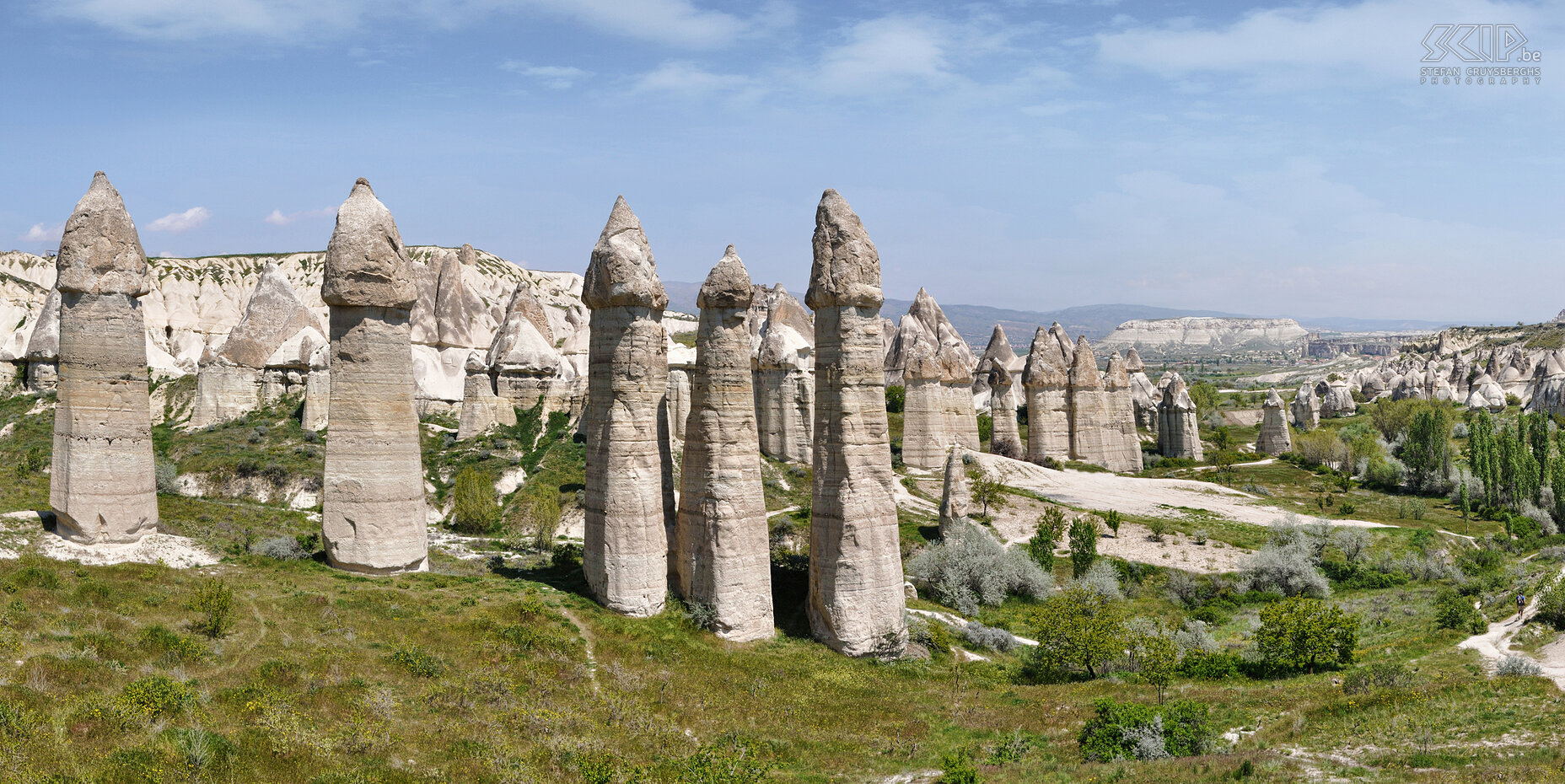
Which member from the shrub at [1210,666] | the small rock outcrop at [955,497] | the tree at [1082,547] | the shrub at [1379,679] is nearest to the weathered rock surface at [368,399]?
the shrub at [1210,666]

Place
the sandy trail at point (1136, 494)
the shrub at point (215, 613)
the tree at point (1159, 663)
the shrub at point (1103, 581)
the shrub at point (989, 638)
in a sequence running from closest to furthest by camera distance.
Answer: the shrub at point (215, 613)
the tree at point (1159, 663)
the shrub at point (989, 638)
the shrub at point (1103, 581)
the sandy trail at point (1136, 494)

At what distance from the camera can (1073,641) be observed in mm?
23828

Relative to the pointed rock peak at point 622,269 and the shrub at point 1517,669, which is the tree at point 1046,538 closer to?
the shrub at point 1517,669

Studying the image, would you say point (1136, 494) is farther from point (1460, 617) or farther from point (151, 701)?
point (151, 701)

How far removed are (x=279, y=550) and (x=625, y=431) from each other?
29.5 ft

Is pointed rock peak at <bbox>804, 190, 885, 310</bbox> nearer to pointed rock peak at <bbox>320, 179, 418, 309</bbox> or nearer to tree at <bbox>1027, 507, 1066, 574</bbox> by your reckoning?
pointed rock peak at <bbox>320, 179, 418, 309</bbox>

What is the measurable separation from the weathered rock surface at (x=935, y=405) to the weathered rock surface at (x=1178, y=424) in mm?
22612

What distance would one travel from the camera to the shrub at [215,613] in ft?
56.0

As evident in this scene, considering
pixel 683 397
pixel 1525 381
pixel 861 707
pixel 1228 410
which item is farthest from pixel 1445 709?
pixel 1525 381

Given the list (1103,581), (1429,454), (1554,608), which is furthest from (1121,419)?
(1554,608)

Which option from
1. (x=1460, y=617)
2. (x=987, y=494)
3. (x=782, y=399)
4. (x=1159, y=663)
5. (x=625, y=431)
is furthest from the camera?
(x=782, y=399)

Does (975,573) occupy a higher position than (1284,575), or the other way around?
(975,573)

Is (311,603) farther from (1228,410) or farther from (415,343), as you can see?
(1228,410)

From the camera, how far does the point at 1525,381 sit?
113 meters
